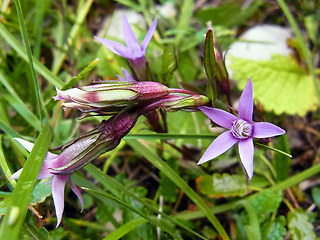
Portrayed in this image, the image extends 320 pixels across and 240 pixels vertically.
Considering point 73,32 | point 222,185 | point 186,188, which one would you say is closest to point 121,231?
point 186,188

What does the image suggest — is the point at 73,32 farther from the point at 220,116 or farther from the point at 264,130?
the point at 264,130

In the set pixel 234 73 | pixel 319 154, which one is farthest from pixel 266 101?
pixel 319 154

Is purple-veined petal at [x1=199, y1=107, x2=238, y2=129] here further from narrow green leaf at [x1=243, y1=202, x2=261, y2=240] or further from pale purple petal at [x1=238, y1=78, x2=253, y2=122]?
narrow green leaf at [x1=243, y1=202, x2=261, y2=240]

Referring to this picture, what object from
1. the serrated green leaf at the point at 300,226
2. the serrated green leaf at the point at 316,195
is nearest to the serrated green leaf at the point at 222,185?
the serrated green leaf at the point at 300,226

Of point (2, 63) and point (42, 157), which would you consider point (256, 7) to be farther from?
point (42, 157)

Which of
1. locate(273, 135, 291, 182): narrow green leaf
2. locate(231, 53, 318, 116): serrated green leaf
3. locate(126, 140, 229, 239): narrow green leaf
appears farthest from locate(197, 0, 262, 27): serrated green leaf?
locate(126, 140, 229, 239): narrow green leaf

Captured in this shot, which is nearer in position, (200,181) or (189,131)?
(200,181)
